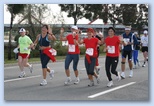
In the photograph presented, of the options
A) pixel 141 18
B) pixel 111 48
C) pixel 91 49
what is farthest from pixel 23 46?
pixel 141 18

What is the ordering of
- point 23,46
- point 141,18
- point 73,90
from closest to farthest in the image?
point 73,90 → point 141,18 → point 23,46

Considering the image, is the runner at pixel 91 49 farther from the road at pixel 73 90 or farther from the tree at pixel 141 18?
the tree at pixel 141 18

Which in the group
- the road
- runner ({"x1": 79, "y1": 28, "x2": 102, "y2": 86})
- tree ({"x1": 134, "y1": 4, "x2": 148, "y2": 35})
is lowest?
the road

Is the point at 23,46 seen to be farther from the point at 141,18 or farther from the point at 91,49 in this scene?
the point at 141,18

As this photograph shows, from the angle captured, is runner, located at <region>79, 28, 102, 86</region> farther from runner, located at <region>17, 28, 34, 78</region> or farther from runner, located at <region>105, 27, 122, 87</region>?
runner, located at <region>17, 28, 34, 78</region>

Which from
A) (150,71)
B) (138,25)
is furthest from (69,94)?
(138,25)

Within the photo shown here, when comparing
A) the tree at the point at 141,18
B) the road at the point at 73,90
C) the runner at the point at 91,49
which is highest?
the tree at the point at 141,18

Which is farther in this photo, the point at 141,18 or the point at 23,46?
the point at 23,46

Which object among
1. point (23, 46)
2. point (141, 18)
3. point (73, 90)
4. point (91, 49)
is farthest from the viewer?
point (23, 46)

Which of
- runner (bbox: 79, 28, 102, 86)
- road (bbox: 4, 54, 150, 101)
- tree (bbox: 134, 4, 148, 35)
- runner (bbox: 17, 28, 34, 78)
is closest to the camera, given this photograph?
road (bbox: 4, 54, 150, 101)

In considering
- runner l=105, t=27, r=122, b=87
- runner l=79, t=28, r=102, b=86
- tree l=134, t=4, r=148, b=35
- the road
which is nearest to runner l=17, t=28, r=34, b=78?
the road

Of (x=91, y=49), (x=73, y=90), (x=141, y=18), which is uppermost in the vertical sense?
(x=141, y=18)

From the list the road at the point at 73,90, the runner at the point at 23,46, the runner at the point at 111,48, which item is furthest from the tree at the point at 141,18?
the runner at the point at 23,46

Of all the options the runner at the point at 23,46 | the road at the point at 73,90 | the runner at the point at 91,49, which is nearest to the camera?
the road at the point at 73,90
